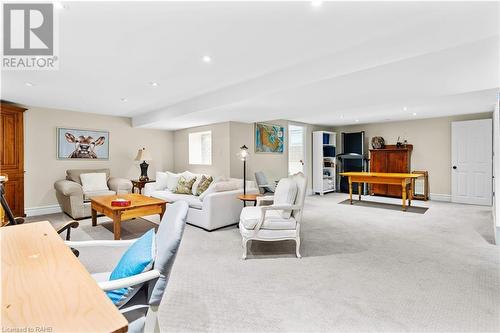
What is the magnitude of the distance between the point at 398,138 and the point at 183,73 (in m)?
6.36

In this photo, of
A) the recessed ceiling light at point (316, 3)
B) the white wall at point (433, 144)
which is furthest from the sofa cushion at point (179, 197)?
the white wall at point (433, 144)

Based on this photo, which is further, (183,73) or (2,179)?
(183,73)

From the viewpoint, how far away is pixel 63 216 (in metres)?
5.03

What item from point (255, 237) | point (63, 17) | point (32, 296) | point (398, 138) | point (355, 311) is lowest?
point (355, 311)

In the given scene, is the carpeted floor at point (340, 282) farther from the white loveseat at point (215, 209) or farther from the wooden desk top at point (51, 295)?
the wooden desk top at point (51, 295)

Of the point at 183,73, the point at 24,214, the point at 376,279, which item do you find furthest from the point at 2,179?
the point at 376,279

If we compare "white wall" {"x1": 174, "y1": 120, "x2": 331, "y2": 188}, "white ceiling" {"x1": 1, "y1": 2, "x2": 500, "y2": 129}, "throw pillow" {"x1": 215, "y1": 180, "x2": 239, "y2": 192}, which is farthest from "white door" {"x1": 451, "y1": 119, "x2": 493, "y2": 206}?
"throw pillow" {"x1": 215, "y1": 180, "x2": 239, "y2": 192}

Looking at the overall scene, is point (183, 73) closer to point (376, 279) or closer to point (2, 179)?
point (2, 179)

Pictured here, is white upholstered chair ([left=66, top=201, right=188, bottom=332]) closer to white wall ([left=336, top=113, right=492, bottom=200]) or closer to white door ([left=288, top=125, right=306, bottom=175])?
white door ([left=288, top=125, right=306, bottom=175])

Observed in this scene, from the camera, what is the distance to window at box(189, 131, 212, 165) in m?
6.57

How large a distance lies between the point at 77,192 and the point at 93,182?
2.46 ft

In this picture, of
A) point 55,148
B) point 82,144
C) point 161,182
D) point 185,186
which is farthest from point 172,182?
point 55,148

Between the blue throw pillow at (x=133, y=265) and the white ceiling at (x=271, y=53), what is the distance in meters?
1.64

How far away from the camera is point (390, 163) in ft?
24.0
